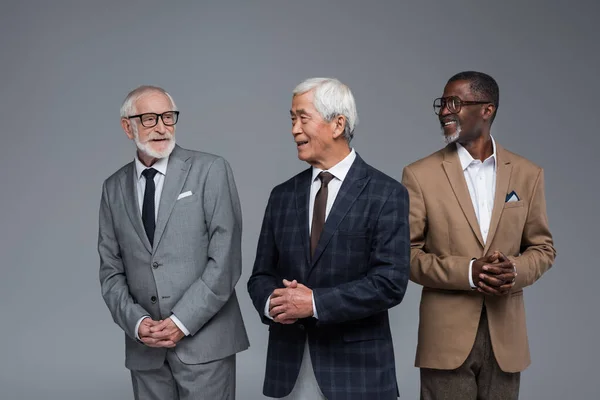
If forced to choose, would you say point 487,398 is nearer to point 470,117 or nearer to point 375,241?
point 375,241

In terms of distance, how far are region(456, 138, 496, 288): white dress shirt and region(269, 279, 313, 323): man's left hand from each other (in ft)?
3.15

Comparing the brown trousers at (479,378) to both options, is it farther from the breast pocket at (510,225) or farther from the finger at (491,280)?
the breast pocket at (510,225)

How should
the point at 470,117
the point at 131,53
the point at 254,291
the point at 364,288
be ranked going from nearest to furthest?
the point at 364,288
the point at 254,291
the point at 470,117
the point at 131,53

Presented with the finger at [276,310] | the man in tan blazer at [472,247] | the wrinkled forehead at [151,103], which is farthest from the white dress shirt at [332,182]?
the wrinkled forehead at [151,103]

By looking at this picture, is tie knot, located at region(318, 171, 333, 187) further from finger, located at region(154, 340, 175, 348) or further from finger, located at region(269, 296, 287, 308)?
finger, located at region(154, 340, 175, 348)

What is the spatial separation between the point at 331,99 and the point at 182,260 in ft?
3.32

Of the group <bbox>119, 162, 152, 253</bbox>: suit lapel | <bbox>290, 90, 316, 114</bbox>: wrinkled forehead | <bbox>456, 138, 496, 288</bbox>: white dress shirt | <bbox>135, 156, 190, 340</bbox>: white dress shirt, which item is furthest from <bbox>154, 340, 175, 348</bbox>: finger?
<bbox>456, 138, 496, 288</bbox>: white dress shirt

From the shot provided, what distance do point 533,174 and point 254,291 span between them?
1.41 meters

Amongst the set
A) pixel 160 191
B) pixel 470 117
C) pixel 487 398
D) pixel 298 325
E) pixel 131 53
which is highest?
pixel 131 53

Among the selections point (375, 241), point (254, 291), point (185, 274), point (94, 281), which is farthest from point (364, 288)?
point (94, 281)

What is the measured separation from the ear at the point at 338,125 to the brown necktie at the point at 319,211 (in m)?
0.17

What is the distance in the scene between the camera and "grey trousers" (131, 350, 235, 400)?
439 cm

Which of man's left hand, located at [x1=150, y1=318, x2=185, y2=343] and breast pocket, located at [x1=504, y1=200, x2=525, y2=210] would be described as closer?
man's left hand, located at [x1=150, y1=318, x2=185, y2=343]

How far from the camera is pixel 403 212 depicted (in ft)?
13.2
